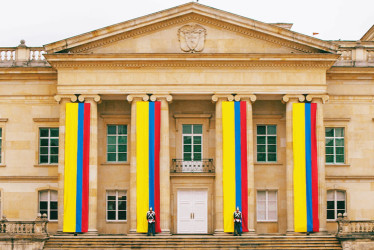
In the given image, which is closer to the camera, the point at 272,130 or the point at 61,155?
the point at 61,155

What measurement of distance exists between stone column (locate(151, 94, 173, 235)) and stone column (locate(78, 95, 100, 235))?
3.19m

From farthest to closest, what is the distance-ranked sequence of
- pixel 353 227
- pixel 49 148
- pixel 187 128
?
pixel 49 148
pixel 187 128
pixel 353 227

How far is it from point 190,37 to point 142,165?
7214 millimetres

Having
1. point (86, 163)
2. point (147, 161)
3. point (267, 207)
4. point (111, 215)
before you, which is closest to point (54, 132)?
point (86, 163)

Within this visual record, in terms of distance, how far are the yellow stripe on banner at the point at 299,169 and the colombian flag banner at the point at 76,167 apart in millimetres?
10781

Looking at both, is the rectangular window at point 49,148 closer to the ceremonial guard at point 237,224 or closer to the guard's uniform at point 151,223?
the guard's uniform at point 151,223

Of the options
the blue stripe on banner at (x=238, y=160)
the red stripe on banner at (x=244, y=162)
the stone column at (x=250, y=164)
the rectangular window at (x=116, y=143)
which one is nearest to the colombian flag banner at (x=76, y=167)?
the rectangular window at (x=116, y=143)

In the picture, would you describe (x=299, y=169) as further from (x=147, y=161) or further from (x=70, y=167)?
(x=70, y=167)

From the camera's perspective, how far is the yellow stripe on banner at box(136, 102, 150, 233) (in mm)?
39281

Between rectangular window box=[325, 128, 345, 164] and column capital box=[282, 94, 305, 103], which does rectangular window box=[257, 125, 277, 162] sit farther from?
rectangular window box=[325, 128, 345, 164]

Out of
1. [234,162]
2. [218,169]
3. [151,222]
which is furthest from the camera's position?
[218,169]

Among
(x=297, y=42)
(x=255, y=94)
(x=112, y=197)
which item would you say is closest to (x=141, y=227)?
(x=112, y=197)

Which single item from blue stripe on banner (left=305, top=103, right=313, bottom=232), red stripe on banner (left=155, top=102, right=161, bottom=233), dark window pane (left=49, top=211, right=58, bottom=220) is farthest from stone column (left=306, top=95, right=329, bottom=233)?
dark window pane (left=49, top=211, right=58, bottom=220)

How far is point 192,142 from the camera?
42.2 m
